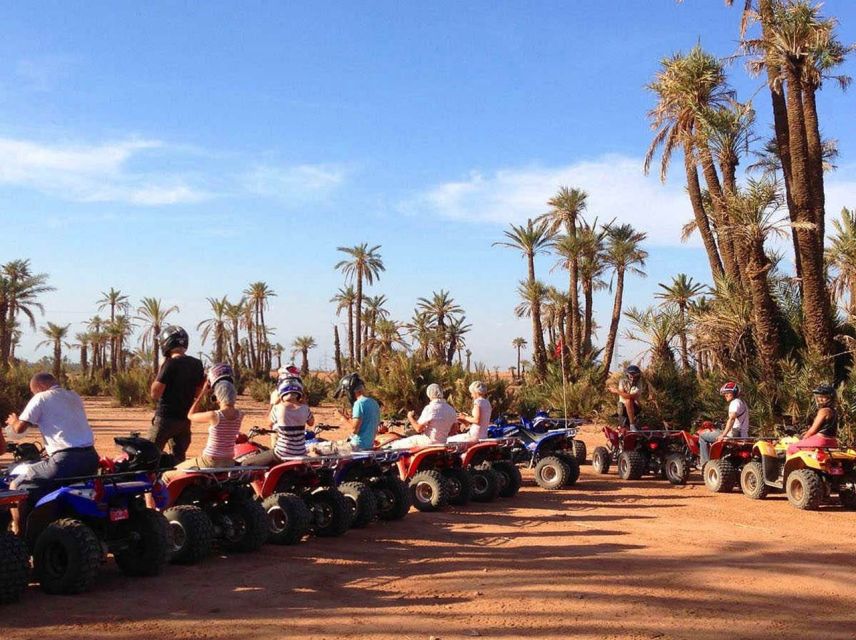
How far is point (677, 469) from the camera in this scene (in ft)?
45.1

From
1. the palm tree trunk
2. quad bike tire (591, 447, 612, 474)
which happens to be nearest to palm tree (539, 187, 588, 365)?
the palm tree trunk

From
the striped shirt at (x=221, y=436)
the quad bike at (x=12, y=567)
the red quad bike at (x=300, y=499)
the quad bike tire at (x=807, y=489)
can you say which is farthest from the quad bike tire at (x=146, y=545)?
the quad bike tire at (x=807, y=489)

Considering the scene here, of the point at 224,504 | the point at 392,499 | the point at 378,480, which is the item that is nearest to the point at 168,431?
the point at 224,504

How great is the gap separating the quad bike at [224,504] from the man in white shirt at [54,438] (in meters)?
1.02

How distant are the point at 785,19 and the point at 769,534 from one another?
522 inches

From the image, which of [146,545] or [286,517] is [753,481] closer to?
[286,517]

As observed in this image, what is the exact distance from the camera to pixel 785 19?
61.3 ft

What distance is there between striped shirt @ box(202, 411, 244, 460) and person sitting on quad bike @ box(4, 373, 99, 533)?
1.40 metres

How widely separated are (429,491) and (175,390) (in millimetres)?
3389

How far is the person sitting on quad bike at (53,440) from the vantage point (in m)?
6.34

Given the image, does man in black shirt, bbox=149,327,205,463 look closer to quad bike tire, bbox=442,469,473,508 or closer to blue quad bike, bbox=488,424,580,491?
quad bike tire, bbox=442,469,473,508

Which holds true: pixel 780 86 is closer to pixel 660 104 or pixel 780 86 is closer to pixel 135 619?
pixel 660 104

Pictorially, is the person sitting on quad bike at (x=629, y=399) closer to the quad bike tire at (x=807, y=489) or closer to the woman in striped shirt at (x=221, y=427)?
the quad bike tire at (x=807, y=489)

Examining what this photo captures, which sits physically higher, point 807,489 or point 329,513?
point 329,513
